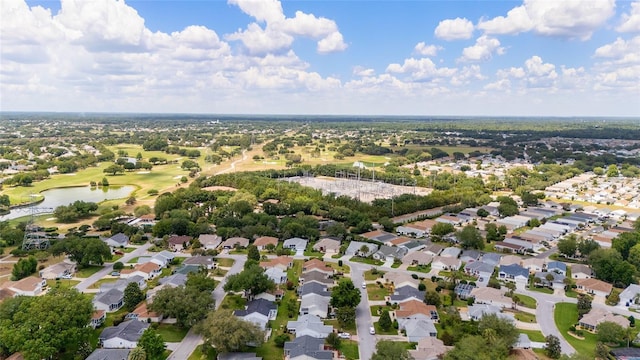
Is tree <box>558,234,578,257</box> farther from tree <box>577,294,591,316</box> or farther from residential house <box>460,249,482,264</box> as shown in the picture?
tree <box>577,294,591,316</box>

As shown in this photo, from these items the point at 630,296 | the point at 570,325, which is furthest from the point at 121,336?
the point at 630,296

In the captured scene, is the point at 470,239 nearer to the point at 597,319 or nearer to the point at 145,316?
the point at 597,319

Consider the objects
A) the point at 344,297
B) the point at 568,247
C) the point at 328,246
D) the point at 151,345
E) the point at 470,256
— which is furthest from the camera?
the point at 328,246

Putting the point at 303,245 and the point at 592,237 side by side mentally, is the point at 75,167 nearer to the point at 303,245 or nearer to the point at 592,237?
the point at 303,245

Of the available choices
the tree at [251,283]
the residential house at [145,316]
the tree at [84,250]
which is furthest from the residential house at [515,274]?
the tree at [84,250]

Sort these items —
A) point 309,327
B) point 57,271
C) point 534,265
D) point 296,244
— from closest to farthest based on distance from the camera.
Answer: point 309,327 < point 57,271 < point 534,265 < point 296,244

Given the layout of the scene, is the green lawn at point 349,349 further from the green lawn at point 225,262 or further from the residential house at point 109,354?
the green lawn at point 225,262
